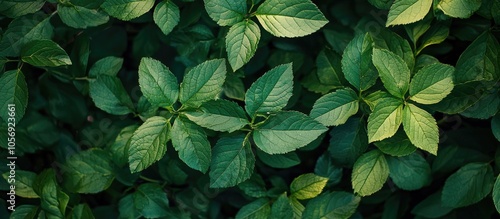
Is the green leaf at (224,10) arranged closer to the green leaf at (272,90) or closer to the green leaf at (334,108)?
the green leaf at (272,90)

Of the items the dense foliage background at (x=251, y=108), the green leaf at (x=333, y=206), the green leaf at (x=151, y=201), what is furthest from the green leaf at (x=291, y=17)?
the green leaf at (x=151, y=201)

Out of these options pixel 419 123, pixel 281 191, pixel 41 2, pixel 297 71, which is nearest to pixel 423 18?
pixel 419 123

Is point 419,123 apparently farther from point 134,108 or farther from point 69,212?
point 69,212

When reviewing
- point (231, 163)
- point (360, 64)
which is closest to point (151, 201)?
point (231, 163)

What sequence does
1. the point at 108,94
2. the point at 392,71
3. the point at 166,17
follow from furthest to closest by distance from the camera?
the point at 108,94 < the point at 166,17 < the point at 392,71

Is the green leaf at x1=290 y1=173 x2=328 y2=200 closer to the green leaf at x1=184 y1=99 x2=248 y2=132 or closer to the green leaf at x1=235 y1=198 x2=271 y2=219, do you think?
the green leaf at x1=235 y1=198 x2=271 y2=219

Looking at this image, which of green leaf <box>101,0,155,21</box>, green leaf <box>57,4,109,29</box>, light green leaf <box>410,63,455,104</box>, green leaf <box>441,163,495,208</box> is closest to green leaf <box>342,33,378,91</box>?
light green leaf <box>410,63,455,104</box>

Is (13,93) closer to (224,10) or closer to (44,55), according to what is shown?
(44,55)
